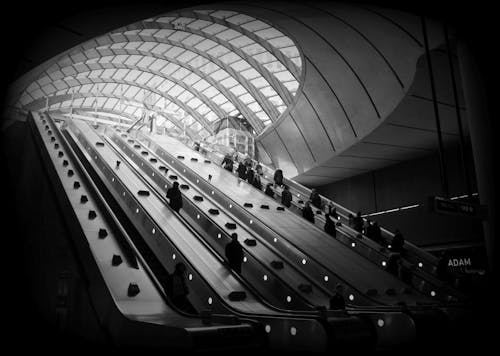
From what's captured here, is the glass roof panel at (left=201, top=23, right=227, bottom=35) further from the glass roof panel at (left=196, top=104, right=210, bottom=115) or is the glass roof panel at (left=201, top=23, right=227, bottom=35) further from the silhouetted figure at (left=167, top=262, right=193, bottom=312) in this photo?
the silhouetted figure at (left=167, top=262, right=193, bottom=312)

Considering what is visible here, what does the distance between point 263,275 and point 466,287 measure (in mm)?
6224

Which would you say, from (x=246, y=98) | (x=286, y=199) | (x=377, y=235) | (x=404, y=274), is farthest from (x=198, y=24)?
(x=404, y=274)

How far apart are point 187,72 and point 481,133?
31.1 m

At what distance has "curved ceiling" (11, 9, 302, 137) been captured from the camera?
86.9ft

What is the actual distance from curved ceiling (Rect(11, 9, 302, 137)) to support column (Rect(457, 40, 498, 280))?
1398cm

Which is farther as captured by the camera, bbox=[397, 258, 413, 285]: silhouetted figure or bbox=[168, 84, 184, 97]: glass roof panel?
bbox=[168, 84, 184, 97]: glass roof panel

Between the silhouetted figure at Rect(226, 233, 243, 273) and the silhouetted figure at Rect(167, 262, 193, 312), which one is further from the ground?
the silhouetted figure at Rect(226, 233, 243, 273)

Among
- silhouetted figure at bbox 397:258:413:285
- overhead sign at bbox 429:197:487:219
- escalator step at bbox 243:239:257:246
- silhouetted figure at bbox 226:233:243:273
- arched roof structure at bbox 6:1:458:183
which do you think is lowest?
silhouetted figure at bbox 397:258:413:285

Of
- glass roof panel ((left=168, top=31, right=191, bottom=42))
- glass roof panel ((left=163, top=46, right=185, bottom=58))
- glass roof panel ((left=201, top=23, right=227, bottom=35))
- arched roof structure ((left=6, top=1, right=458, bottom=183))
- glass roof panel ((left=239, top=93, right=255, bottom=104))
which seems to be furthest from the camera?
glass roof panel ((left=239, top=93, right=255, bottom=104))

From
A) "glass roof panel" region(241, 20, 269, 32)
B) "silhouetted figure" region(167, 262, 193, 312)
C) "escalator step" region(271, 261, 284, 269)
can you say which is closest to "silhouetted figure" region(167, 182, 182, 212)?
"escalator step" region(271, 261, 284, 269)

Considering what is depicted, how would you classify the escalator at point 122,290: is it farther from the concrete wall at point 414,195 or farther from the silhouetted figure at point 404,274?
the concrete wall at point 414,195

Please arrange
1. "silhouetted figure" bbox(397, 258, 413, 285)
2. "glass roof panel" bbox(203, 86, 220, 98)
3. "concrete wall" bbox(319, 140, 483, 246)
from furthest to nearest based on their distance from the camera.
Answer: "glass roof panel" bbox(203, 86, 220, 98) → "concrete wall" bbox(319, 140, 483, 246) → "silhouetted figure" bbox(397, 258, 413, 285)

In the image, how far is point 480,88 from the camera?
901cm


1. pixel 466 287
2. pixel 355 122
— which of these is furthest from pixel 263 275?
pixel 355 122
